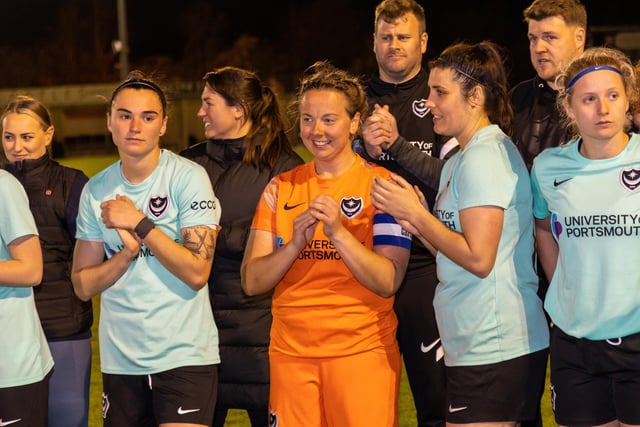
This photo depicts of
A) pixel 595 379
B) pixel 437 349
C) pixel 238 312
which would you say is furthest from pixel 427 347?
pixel 595 379

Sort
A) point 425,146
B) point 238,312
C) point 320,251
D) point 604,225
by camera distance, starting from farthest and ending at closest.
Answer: point 425,146
point 238,312
point 320,251
point 604,225

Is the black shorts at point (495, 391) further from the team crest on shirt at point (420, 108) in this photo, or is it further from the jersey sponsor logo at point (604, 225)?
the team crest on shirt at point (420, 108)

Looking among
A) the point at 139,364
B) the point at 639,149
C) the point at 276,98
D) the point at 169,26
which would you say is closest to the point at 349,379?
the point at 139,364

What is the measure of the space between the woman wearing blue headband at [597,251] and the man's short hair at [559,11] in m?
1.23

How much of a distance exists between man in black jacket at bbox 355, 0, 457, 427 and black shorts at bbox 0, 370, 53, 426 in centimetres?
176

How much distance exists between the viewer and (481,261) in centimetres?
365

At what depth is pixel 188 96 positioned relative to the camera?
32.3 m

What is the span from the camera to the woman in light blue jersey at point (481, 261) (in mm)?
3682

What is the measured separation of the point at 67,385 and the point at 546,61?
111 inches

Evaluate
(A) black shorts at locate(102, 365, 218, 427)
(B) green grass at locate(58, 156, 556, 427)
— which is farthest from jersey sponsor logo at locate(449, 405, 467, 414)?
(B) green grass at locate(58, 156, 556, 427)

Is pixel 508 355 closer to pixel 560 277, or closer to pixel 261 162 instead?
pixel 560 277

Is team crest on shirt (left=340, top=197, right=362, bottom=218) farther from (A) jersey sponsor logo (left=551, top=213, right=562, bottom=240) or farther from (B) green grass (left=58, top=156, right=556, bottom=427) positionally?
(B) green grass (left=58, top=156, right=556, bottom=427)

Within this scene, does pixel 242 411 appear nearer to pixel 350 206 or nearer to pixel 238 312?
pixel 238 312

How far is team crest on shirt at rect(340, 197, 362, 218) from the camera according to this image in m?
4.04
